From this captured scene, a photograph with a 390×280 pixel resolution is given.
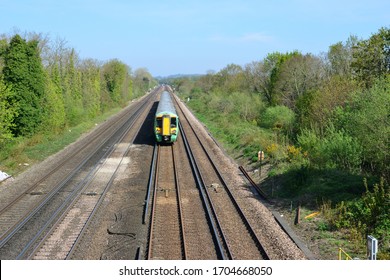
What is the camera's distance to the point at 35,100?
96.1ft

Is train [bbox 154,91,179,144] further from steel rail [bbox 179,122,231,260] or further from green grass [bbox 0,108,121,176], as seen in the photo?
green grass [bbox 0,108,121,176]

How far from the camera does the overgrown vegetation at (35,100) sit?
2486cm

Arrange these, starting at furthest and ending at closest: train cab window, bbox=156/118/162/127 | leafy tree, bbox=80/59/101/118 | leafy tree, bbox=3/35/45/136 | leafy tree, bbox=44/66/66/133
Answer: leafy tree, bbox=80/59/101/118 < leafy tree, bbox=44/66/66/133 < leafy tree, bbox=3/35/45/136 < train cab window, bbox=156/118/162/127

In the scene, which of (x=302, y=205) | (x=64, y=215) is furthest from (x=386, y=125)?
(x=64, y=215)

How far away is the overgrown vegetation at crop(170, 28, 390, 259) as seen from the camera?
43.1 ft

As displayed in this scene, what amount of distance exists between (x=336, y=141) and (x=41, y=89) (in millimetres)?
22219

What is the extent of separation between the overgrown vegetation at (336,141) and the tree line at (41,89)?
1380cm

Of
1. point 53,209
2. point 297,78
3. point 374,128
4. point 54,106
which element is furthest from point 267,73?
point 53,209

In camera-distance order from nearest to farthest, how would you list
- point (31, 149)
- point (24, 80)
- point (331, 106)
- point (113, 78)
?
1. point (331, 106)
2. point (31, 149)
3. point (24, 80)
4. point (113, 78)

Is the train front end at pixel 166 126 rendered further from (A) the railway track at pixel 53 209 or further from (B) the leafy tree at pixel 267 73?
(B) the leafy tree at pixel 267 73

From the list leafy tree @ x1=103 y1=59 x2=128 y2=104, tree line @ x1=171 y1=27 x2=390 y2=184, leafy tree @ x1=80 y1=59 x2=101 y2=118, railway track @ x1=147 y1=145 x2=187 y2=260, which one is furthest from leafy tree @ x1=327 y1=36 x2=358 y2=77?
leafy tree @ x1=103 y1=59 x2=128 y2=104

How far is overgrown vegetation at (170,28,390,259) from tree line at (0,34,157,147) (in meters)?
13.8

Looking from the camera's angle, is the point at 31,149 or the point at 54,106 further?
the point at 54,106

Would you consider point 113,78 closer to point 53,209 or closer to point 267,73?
point 267,73
